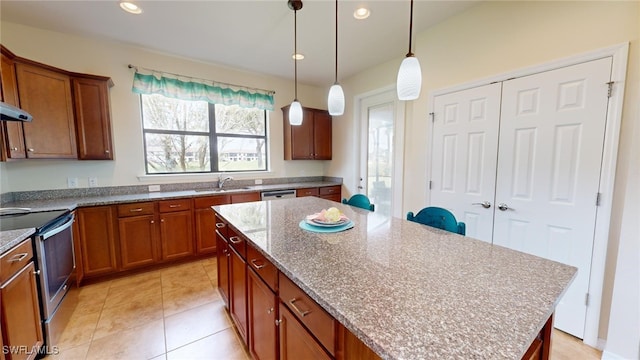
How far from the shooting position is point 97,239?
2551 mm

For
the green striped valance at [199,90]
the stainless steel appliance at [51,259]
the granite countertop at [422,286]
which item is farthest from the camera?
the green striped valance at [199,90]

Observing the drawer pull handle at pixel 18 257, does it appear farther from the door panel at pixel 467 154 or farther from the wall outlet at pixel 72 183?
the door panel at pixel 467 154

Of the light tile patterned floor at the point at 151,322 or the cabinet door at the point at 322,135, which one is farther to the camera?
the cabinet door at the point at 322,135

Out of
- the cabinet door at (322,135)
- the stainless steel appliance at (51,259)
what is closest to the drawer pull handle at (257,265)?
the stainless steel appliance at (51,259)

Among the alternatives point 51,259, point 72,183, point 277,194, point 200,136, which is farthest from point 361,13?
point 72,183

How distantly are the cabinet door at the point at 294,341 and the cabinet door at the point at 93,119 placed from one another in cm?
296

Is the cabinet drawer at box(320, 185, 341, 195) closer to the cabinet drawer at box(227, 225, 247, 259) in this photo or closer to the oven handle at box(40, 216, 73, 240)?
the cabinet drawer at box(227, 225, 247, 259)

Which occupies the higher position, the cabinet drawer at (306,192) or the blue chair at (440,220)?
the blue chair at (440,220)

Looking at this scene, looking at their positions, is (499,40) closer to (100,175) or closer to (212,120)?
(212,120)

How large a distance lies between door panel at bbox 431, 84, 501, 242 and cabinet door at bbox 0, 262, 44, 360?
331 centimetres

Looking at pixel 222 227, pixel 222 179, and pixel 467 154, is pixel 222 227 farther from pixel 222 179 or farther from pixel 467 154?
pixel 467 154

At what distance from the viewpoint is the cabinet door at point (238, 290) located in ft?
5.19

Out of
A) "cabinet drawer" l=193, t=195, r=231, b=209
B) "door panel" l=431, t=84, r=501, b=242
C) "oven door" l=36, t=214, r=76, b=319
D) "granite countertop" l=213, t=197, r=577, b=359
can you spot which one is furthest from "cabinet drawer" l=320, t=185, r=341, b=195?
"oven door" l=36, t=214, r=76, b=319

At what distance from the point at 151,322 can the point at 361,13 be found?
332 centimetres
